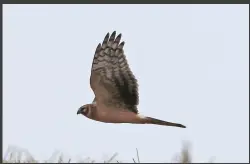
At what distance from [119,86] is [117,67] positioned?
0.69ft

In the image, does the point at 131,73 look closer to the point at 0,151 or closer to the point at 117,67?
the point at 117,67

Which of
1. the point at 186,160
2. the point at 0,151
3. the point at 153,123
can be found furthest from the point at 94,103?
the point at 186,160

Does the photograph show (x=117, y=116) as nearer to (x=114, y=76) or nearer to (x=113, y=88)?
(x=113, y=88)

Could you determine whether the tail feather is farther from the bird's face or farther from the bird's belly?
the bird's face

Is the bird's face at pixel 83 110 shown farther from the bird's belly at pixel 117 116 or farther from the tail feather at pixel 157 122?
the tail feather at pixel 157 122

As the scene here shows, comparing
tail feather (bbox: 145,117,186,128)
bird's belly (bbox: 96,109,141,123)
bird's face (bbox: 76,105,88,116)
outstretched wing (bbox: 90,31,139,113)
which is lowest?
tail feather (bbox: 145,117,186,128)

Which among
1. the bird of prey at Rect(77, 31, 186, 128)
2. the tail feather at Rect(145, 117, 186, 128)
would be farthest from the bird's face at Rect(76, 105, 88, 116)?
the tail feather at Rect(145, 117, 186, 128)

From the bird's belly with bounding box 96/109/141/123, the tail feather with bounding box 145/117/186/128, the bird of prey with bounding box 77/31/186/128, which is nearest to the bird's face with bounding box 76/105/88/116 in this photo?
the bird of prey with bounding box 77/31/186/128

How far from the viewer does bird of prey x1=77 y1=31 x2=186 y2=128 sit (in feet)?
19.3

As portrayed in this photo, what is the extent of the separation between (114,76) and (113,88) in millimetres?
134

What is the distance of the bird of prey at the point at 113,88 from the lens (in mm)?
5895

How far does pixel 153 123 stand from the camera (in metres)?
5.88

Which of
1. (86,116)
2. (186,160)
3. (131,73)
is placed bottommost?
(186,160)

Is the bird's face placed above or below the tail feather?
above
